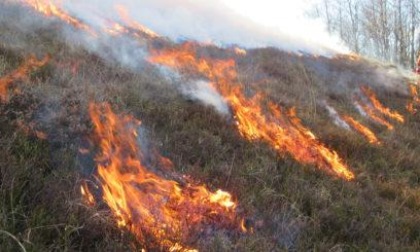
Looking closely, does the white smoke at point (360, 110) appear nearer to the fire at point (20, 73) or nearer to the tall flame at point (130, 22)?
the tall flame at point (130, 22)

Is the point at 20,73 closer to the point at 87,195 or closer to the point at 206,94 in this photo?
the point at 87,195

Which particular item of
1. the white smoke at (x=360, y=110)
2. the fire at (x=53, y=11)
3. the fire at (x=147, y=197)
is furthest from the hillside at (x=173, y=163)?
the white smoke at (x=360, y=110)

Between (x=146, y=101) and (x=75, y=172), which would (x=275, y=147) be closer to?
(x=146, y=101)

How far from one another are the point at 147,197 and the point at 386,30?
4287cm

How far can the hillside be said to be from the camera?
3420mm

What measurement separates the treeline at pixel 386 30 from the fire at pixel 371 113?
30256 millimetres

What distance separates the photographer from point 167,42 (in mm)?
11727

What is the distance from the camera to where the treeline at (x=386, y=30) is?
4088 centimetres

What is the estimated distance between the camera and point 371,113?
468 inches

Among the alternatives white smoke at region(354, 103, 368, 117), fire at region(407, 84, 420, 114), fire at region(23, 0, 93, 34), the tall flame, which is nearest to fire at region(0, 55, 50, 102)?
fire at region(23, 0, 93, 34)

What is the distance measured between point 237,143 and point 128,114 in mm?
1483

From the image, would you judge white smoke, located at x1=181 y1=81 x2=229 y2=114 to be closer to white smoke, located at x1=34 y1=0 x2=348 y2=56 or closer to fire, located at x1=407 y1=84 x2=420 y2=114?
white smoke, located at x1=34 y1=0 x2=348 y2=56

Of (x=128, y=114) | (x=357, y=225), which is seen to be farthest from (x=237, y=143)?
(x=357, y=225)

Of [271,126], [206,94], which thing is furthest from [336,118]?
[206,94]
